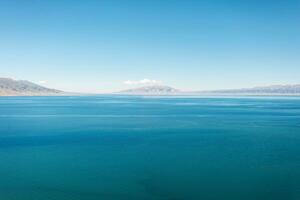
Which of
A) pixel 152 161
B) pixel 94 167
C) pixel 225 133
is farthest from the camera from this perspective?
pixel 225 133

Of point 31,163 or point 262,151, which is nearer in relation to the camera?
point 31,163

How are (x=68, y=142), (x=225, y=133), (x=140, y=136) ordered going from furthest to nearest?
(x=225, y=133)
(x=140, y=136)
(x=68, y=142)

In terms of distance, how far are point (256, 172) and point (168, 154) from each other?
8785 millimetres

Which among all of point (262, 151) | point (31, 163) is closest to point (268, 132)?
point (262, 151)

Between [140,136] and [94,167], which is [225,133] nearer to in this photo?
[140,136]

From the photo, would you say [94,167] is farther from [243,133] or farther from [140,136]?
[243,133]

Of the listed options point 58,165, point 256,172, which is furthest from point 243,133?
point 58,165

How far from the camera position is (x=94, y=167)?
2494 cm

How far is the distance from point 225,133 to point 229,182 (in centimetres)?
2309

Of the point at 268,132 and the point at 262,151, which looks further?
the point at 268,132

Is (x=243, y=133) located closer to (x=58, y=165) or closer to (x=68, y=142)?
(x=68, y=142)

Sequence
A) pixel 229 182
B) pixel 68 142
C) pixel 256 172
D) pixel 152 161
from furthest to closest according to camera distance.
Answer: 1. pixel 68 142
2. pixel 152 161
3. pixel 256 172
4. pixel 229 182

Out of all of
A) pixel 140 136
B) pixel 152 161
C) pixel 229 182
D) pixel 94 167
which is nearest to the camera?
pixel 229 182

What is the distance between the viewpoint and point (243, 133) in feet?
142
